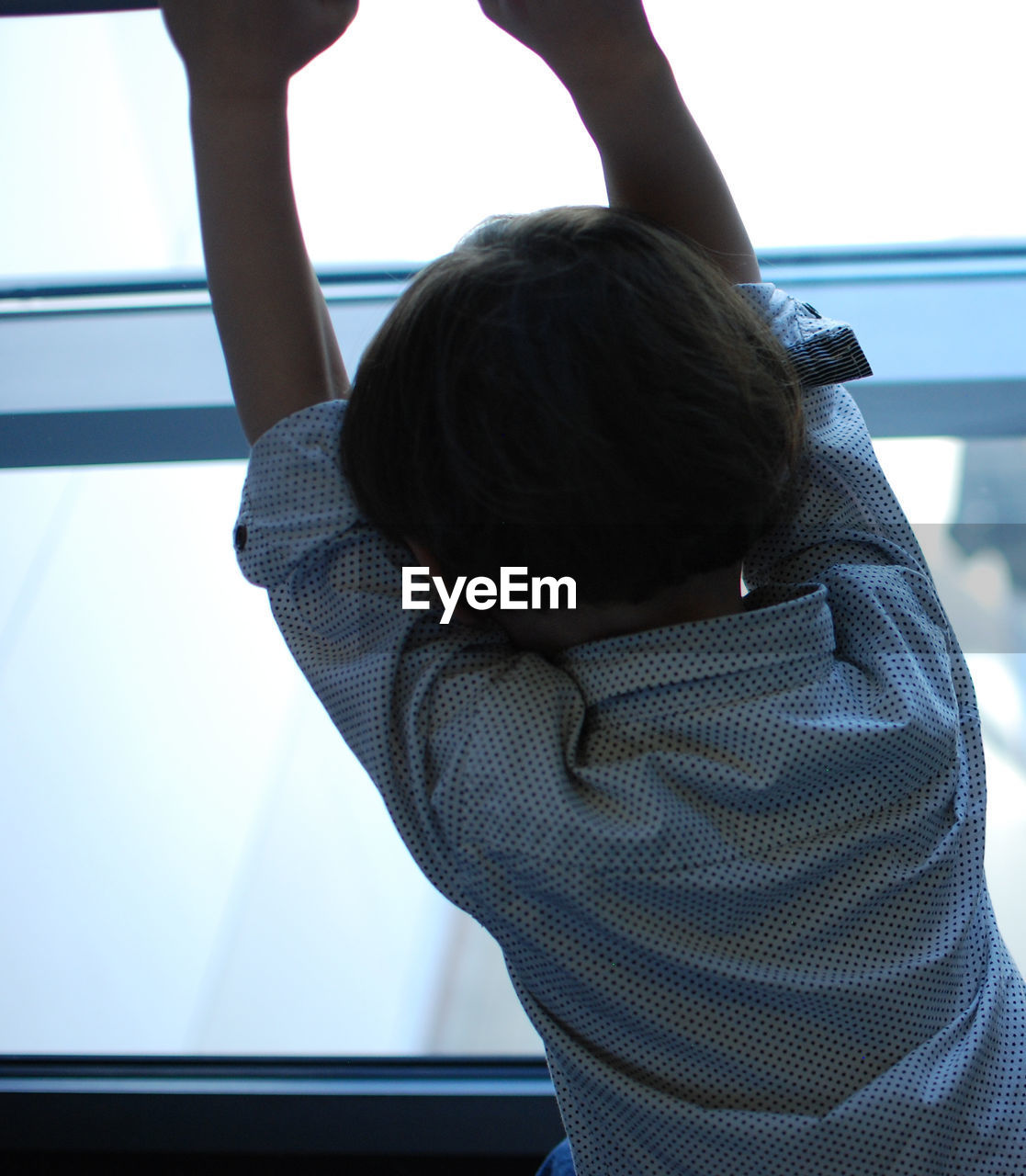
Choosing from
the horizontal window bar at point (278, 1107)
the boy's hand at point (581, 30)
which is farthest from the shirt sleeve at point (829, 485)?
the horizontal window bar at point (278, 1107)

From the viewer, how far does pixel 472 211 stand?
76 cm

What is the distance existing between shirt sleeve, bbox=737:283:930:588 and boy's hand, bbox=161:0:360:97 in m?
0.25

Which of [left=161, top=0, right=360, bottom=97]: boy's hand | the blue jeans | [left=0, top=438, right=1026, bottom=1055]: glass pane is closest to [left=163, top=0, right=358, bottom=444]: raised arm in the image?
[left=161, top=0, right=360, bottom=97]: boy's hand

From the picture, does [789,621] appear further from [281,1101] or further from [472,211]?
[281,1101]

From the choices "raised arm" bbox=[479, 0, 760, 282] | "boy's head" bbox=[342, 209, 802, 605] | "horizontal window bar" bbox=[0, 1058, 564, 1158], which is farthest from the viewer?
"horizontal window bar" bbox=[0, 1058, 564, 1158]

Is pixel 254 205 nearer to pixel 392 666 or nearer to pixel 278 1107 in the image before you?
pixel 392 666

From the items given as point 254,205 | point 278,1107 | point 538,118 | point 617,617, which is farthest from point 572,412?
point 278,1107

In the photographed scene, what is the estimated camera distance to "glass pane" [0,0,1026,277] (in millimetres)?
657

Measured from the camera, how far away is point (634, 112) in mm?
497

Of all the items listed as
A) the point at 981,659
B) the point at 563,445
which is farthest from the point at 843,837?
the point at 981,659

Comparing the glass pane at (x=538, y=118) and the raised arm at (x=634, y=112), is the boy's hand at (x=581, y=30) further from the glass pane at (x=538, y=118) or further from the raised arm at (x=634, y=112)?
the glass pane at (x=538, y=118)

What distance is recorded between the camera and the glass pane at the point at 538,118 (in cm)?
66

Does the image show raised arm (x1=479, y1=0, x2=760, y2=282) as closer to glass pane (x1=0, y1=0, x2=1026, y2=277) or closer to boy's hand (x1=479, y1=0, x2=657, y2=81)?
boy's hand (x1=479, y1=0, x2=657, y2=81)

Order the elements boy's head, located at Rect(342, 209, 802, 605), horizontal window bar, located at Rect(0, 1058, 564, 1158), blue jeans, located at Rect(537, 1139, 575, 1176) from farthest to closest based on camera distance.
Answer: horizontal window bar, located at Rect(0, 1058, 564, 1158) < blue jeans, located at Rect(537, 1139, 575, 1176) < boy's head, located at Rect(342, 209, 802, 605)
